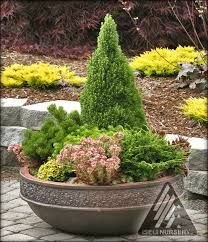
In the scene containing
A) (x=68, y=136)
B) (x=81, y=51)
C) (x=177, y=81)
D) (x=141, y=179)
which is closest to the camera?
(x=141, y=179)

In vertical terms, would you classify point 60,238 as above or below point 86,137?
below

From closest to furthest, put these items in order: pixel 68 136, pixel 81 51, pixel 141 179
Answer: pixel 141 179
pixel 68 136
pixel 81 51

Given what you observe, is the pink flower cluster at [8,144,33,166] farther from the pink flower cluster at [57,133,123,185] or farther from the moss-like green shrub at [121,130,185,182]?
the moss-like green shrub at [121,130,185,182]

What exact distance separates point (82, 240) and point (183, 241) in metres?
0.73

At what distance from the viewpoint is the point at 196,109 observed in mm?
6840

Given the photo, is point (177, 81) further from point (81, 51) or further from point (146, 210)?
point (146, 210)

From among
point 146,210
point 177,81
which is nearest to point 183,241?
point 146,210

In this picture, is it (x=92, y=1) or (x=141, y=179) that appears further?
(x=92, y=1)

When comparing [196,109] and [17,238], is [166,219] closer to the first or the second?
[17,238]

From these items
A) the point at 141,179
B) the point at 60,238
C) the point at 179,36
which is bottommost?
the point at 60,238

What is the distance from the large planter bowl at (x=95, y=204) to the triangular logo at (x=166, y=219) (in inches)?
2.1

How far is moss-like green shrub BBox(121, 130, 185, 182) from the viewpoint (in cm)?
525

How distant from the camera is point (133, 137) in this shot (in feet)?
18.0

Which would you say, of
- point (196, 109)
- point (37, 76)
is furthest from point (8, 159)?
point (196, 109)
